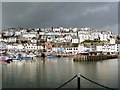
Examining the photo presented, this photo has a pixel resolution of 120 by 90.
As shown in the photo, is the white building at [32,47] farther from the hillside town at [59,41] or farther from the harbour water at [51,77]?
the harbour water at [51,77]

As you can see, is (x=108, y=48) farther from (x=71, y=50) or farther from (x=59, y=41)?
(x=59, y=41)

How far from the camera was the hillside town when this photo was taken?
34747mm

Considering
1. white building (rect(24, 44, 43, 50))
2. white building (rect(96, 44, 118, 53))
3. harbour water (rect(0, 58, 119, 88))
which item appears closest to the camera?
harbour water (rect(0, 58, 119, 88))

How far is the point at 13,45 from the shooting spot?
120 feet

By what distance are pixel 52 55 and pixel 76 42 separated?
11224 mm

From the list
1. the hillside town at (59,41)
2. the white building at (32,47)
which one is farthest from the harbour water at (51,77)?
the white building at (32,47)

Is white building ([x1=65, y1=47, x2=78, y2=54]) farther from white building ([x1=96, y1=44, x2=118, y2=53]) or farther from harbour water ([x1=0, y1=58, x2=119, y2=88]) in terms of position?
harbour water ([x1=0, y1=58, x2=119, y2=88])

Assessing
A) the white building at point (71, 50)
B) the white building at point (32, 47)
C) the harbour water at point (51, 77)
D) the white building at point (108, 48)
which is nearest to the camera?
the harbour water at point (51, 77)

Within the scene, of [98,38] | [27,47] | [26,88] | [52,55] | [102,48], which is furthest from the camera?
[98,38]

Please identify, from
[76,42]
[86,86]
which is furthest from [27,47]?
[86,86]

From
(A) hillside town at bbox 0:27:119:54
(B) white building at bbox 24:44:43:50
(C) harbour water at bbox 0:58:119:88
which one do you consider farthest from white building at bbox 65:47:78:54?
(C) harbour water at bbox 0:58:119:88

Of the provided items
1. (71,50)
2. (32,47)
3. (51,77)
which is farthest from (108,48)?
(51,77)

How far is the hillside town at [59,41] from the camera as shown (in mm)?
34747

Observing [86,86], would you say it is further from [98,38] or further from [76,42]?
[98,38]
